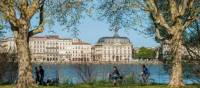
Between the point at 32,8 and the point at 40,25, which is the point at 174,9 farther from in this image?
the point at 32,8

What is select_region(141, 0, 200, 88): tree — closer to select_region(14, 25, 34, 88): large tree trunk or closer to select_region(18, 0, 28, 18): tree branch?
select_region(18, 0, 28, 18): tree branch

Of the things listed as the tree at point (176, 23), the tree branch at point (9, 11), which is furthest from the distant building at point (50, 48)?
the tree at point (176, 23)

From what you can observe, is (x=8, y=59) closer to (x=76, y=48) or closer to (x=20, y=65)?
(x=20, y=65)

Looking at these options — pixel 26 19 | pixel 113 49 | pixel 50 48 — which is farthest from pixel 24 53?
pixel 113 49

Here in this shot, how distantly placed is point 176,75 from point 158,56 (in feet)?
32.8

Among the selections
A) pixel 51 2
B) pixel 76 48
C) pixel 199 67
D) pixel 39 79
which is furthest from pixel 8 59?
pixel 76 48

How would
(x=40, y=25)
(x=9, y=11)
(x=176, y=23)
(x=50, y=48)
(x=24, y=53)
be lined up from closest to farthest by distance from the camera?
(x=9, y=11), (x=24, y=53), (x=40, y=25), (x=176, y=23), (x=50, y=48)

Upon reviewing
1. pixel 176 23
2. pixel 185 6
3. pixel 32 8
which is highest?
pixel 185 6

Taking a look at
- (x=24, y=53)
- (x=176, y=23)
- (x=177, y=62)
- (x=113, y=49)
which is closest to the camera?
(x=24, y=53)

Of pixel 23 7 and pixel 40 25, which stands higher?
pixel 23 7

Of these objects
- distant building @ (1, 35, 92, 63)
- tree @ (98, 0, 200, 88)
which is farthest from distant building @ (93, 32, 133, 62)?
tree @ (98, 0, 200, 88)

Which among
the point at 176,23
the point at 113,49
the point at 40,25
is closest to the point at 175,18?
the point at 176,23

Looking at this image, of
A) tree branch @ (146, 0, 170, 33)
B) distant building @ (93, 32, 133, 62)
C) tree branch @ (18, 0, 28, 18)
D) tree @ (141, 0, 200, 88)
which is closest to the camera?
tree branch @ (18, 0, 28, 18)

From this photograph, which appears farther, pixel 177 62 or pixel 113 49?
pixel 113 49
